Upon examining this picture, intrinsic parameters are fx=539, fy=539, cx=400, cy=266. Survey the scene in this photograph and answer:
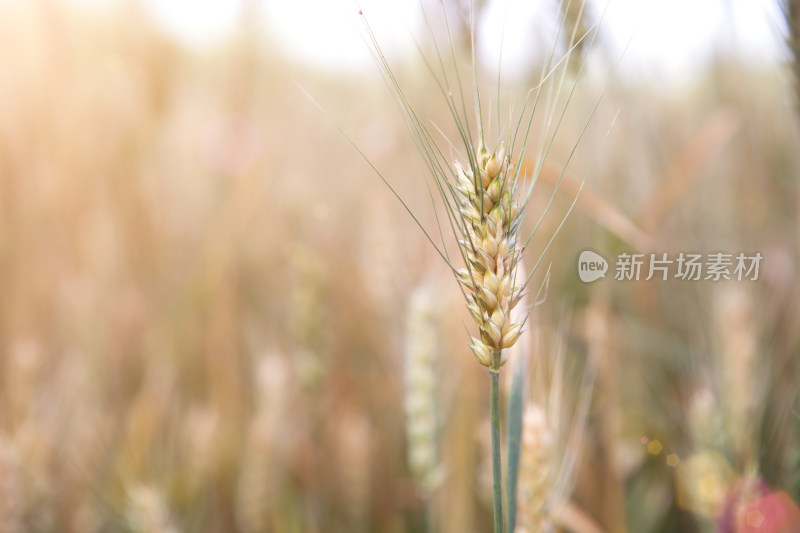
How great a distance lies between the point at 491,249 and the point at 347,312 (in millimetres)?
1069

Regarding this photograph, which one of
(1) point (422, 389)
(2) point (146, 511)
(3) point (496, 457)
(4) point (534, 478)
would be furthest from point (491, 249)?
(2) point (146, 511)

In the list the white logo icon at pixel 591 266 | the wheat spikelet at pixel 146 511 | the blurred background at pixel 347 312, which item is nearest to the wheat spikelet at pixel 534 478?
the blurred background at pixel 347 312

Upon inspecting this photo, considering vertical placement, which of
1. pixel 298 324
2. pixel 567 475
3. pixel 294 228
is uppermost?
pixel 294 228

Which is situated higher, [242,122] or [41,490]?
[242,122]

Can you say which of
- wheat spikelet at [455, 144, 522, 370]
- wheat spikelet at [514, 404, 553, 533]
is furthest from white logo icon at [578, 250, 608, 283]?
wheat spikelet at [455, 144, 522, 370]

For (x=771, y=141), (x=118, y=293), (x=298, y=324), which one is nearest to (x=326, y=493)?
(x=298, y=324)

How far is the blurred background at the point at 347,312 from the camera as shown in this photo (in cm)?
69

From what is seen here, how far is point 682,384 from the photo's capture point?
981 millimetres

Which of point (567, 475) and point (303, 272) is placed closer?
point (567, 475)

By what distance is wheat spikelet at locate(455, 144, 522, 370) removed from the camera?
1.01 ft

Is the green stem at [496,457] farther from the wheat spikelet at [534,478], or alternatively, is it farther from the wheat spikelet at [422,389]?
the wheat spikelet at [422,389]

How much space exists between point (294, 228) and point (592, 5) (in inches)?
27.8

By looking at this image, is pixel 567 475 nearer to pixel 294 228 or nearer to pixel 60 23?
pixel 294 228

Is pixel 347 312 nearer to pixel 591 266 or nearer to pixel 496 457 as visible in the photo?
pixel 591 266
